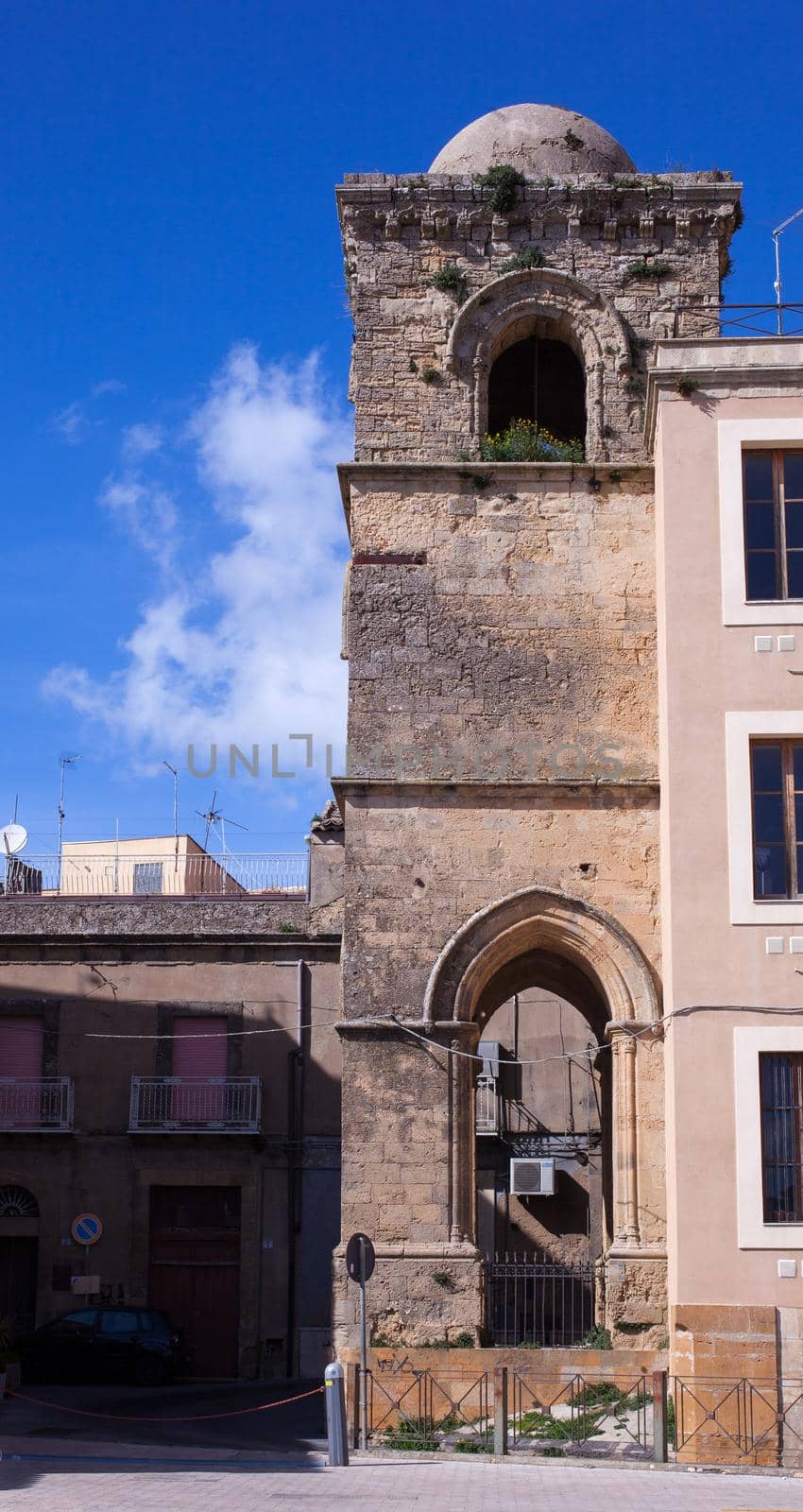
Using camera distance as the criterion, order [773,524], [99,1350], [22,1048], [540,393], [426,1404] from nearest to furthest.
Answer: [426,1404] < [773,524] < [540,393] < [99,1350] < [22,1048]

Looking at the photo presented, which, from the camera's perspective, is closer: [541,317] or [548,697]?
[548,697]

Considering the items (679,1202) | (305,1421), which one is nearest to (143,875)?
(305,1421)

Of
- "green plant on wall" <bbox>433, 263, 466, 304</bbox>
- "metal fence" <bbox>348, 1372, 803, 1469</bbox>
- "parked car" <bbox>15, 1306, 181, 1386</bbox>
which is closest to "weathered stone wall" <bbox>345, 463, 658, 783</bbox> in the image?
"green plant on wall" <bbox>433, 263, 466, 304</bbox>

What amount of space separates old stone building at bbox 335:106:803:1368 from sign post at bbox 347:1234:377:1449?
0.73 m

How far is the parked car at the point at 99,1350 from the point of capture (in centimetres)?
2538

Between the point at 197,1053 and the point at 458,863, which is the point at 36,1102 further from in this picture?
the point at 458,863

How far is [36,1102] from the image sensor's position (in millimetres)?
28250

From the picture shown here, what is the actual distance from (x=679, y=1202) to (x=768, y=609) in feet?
18.7

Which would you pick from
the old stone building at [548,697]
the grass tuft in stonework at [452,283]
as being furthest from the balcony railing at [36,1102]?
the grass tuft in stonework at [452,283]

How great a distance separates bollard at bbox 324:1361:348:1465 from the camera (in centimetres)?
1480

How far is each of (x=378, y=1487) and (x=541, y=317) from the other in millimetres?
12440

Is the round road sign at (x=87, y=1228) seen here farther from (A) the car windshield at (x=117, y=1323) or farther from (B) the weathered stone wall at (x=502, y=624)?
(B) the weathered stone wall at (x=502, y=624)

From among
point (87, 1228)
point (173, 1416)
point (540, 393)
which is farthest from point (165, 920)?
point (540, 393)

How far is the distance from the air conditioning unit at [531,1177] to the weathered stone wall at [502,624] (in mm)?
10449
